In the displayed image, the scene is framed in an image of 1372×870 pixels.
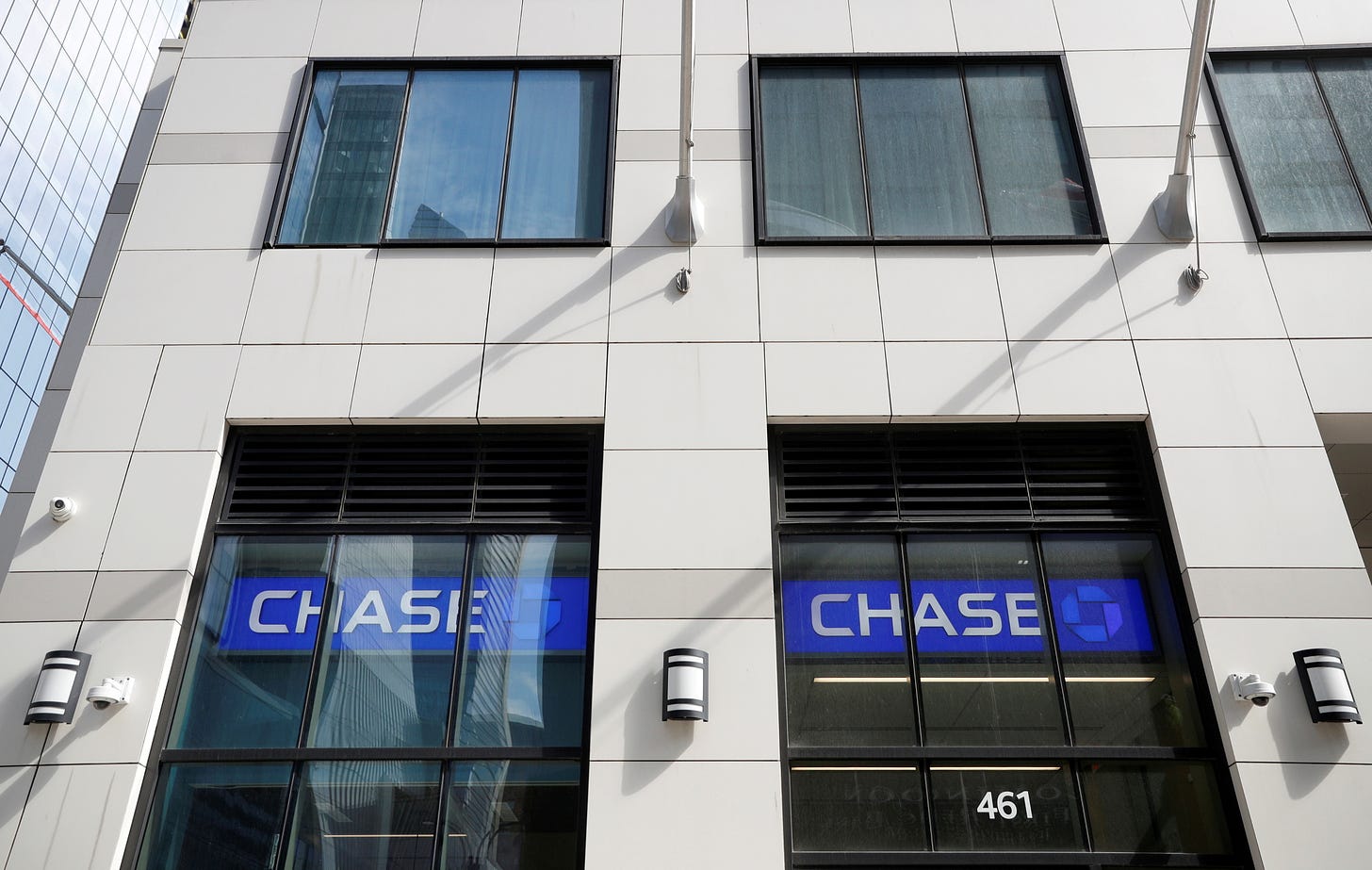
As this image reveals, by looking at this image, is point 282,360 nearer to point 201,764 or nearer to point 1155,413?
point 201,764

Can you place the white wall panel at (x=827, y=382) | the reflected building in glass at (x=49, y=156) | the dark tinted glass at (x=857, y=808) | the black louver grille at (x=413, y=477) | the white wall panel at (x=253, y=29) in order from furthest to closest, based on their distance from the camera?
the reflected building in glass at (x=49, y=156) < the white wall panel at (x=253, y=29) < the white wall panel at (x=827, y=382) < the black louver grille at (x=413, y=477) < the dark tinted glass at (x=857, y=808)

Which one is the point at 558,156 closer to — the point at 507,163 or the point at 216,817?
the point at 507,163

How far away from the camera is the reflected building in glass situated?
48.7m

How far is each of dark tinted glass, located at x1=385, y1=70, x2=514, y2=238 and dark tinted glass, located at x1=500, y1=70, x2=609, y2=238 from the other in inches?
7.5

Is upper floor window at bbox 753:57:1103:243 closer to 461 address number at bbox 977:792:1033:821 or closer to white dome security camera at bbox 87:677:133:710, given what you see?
461 address number at bbox 977:792:1033:821

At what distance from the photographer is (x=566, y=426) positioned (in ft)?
29.3

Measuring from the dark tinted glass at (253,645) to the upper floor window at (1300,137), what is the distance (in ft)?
31.6

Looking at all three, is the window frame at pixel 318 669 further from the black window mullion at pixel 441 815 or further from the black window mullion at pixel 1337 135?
the black window mullion at pixel 1337 135

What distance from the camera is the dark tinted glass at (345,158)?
A: 9.91 metres

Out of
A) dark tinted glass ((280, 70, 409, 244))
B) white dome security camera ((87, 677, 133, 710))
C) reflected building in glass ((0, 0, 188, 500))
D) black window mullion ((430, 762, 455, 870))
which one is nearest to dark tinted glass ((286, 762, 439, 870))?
black window mullion ((430, 762, 455, 870))

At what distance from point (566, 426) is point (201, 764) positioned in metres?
4.01

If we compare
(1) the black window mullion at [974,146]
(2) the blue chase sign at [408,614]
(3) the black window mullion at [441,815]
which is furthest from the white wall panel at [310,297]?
(1) the black window mullion at [974,146]

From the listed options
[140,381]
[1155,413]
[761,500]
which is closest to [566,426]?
[761,500]

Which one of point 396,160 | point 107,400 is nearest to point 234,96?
point 396,160
